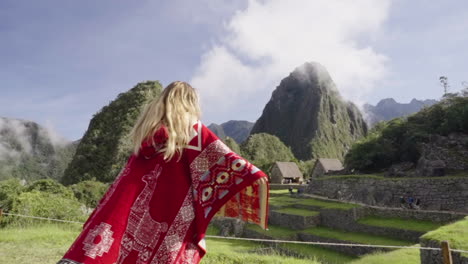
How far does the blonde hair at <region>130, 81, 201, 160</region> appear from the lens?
2133 mm

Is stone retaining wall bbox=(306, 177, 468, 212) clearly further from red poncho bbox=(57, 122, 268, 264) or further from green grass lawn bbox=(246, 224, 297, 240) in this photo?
red poncho bbox=(57, 122, 268, 264)

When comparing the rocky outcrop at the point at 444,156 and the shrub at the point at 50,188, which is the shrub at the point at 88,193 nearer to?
the shrub at the point at 50,188

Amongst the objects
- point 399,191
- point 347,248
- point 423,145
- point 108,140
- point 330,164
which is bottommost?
point 347,248

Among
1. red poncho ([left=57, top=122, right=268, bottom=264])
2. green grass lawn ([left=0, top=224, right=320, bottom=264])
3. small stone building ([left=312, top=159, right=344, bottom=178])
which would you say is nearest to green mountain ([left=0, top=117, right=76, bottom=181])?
small stone building ([left=312, top=159, right=344, bottom=178])

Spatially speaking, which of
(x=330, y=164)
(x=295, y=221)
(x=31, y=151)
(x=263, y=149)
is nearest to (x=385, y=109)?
(x=263, y=149)

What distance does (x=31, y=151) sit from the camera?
52.9 m

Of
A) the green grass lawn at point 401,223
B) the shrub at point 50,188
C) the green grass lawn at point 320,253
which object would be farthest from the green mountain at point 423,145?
the shrub at point 50,188

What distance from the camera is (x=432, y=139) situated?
20688 millimetres

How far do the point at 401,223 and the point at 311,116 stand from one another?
107064 mm

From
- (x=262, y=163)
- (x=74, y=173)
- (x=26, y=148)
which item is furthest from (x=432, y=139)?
(x=26, y=148)

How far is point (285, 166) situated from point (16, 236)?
37.8 m

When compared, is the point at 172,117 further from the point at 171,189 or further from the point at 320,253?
the point at 320,253

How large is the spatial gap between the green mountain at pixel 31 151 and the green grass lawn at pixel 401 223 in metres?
45.6

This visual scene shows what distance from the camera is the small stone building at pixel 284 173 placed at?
41.4 metres
